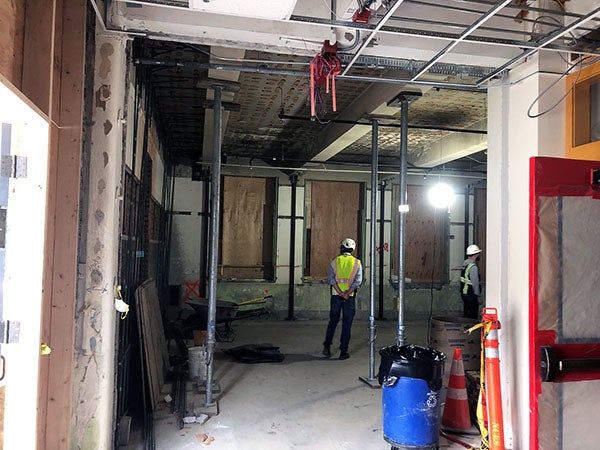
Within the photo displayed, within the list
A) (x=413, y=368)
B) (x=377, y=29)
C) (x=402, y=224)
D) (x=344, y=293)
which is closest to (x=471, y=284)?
(x=344, y=293)

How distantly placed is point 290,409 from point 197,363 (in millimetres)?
1097

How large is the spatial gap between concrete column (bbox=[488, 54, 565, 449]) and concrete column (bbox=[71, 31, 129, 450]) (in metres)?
2.53

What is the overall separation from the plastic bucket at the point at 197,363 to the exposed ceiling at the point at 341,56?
8.23 ft

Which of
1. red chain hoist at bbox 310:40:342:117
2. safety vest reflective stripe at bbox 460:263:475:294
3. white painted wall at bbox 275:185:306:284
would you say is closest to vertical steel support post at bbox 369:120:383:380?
red chain hoist at bbox 310:40:342:117

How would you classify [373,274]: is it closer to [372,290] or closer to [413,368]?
[372,290]

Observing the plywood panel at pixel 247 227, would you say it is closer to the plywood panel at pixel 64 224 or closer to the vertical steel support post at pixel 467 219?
the vertical steel support post at pixel 467 219

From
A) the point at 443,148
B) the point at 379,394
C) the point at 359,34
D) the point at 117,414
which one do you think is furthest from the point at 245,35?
the point at 443,148

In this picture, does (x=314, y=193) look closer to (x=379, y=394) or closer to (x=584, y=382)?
(x=379, y=394)

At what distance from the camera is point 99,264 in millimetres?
2572

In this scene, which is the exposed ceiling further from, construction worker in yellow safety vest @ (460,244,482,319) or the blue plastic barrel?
the blue plastic barrel

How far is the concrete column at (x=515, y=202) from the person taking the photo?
2.94m

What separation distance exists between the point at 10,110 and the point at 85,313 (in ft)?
3.88

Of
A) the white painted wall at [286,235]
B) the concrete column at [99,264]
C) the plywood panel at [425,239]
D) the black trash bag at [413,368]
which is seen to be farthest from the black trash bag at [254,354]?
the plywood panel at [425,239]

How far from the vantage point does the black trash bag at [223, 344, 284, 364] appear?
5.32 meters
